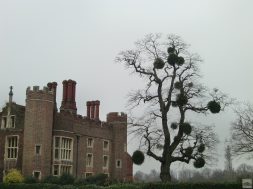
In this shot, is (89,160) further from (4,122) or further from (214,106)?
(214,106)

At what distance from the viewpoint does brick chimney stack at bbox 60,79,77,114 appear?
138ft

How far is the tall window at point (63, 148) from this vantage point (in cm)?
3825

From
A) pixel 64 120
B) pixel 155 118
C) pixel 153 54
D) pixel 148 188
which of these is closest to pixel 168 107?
pixel 155 118

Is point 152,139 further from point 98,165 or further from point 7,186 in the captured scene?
point 98,165

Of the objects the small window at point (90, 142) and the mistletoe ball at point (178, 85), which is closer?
the mistletoe ball at point (178, 85)

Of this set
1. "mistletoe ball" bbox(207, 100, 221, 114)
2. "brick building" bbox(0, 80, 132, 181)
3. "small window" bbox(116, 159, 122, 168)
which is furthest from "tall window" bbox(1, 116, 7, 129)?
"mistletoe ball" bbox(207, 100, 221, 114)

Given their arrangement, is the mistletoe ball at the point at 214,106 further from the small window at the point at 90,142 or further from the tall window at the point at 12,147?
the tall window at the point at 12,147

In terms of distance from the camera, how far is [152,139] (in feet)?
102

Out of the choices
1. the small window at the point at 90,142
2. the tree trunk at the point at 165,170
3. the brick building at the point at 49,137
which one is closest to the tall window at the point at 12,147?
the brick building at the point at 49,137

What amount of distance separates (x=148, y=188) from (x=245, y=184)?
29.1ft

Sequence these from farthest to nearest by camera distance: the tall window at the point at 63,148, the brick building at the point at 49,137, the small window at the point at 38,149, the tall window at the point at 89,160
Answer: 1. the tall window at the point at 89,160
2. the tall window at the point at 63,148
3. the brick building at the point at 49,137
4. the small window at the point at 38,149

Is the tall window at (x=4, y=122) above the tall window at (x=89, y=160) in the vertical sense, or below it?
above

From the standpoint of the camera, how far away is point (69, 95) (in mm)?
42375

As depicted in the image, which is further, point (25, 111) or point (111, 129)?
point (111, 129)
